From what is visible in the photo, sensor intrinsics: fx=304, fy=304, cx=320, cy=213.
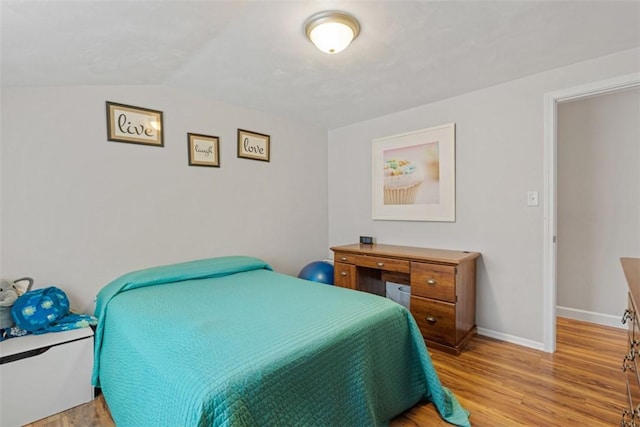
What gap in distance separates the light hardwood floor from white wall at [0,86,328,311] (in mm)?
1018

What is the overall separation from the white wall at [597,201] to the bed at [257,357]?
2.22 metres

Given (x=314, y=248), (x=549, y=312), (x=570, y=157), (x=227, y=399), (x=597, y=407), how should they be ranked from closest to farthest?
(x=227, y=399)
(x=597, y=407)
(x=549, y=312)
(x=570, y=157)
(x=314, y=248)

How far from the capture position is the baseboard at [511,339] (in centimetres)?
239

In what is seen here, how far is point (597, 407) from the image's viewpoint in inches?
66.0

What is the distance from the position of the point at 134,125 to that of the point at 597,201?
4.14 meters

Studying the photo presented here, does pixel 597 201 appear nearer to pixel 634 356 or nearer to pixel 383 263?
pixel 383 263

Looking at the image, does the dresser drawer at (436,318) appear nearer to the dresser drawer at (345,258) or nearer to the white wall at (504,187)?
the white wall at (504,187)

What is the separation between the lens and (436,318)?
7.85 feet

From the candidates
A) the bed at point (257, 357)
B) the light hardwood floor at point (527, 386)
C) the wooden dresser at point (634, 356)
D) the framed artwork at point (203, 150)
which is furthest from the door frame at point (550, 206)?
the framed artwork at point (203, 150)

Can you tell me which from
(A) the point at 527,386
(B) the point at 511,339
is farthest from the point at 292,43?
(B) the point at 511,339

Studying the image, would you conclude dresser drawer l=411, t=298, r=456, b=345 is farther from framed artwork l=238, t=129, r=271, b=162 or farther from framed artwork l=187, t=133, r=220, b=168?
framed artwork l=187, t=133, r=220, b=168

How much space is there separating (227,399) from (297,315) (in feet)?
2.02

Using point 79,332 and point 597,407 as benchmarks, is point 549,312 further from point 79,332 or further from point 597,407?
point 79,332

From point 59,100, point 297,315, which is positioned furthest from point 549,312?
point 59,100
